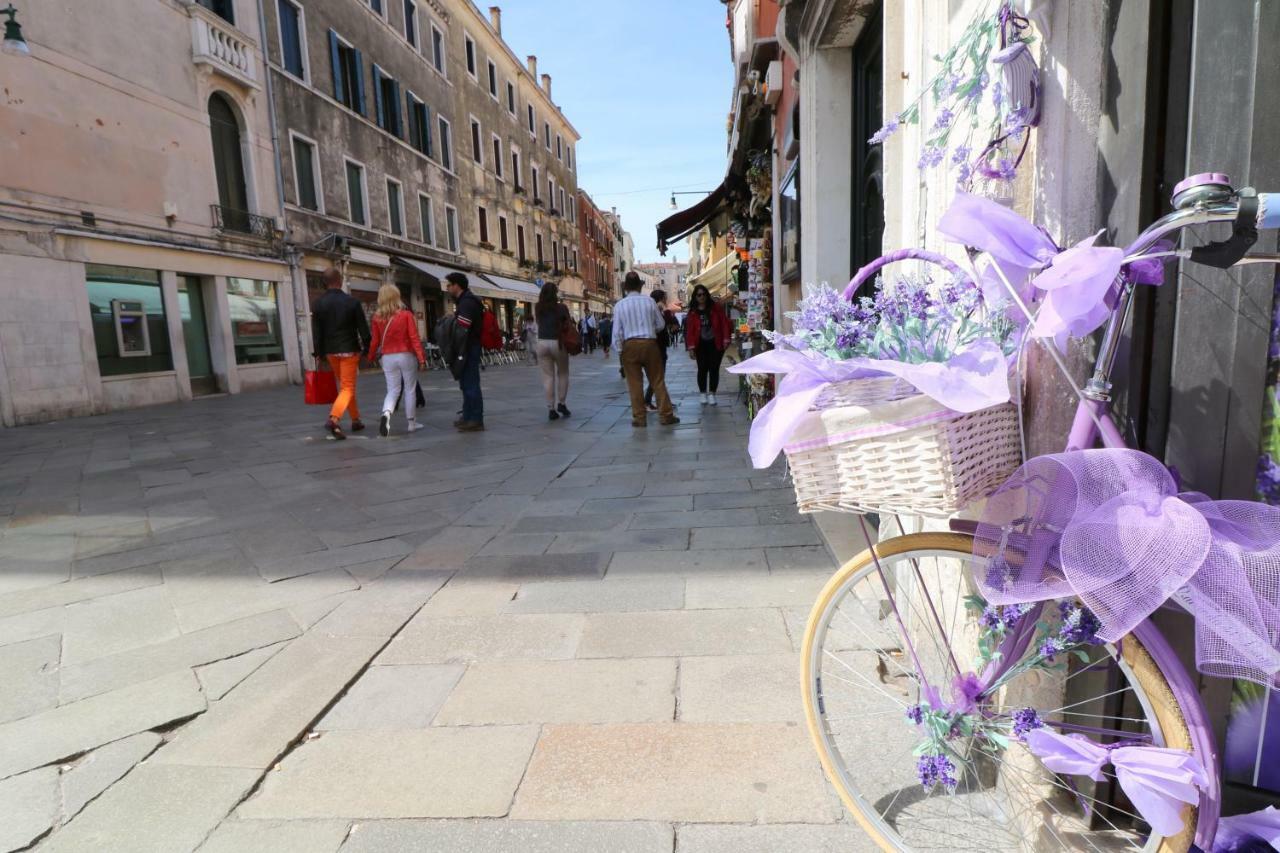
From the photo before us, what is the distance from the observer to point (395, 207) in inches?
824

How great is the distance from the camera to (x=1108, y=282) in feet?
3.61

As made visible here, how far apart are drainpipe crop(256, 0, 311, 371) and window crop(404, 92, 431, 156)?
6712mm

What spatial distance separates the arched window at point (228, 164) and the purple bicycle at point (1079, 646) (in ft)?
51.9

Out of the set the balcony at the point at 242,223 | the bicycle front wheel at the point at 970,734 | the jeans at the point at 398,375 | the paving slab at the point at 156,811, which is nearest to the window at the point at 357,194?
the balcony at the point at 242,223

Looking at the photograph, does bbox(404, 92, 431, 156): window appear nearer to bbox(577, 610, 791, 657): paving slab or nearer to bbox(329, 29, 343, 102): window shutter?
bbox(329, 29, 343, 102): window shutter

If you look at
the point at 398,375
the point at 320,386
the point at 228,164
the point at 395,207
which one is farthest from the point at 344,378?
the point at 395,207

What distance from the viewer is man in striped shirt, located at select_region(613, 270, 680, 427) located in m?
7.42

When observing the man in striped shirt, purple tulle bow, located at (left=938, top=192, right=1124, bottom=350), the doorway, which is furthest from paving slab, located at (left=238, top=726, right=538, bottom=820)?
the doorway

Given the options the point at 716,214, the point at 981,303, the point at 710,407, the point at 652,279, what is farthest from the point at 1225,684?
the point at 652,279

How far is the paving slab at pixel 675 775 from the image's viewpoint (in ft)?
5.78

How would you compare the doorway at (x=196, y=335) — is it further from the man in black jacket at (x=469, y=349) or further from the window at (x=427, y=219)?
the window at (x=427, y=219)

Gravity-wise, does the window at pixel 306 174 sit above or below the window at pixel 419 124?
below

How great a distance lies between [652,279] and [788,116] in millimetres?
102456

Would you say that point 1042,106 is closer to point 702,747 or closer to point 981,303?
point 981,303
